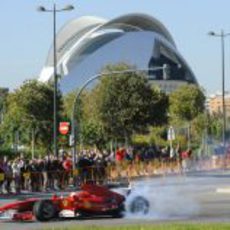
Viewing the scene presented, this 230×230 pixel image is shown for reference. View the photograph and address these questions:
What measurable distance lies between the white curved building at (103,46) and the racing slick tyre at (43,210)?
95.0 meters

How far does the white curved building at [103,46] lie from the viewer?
120312 millimetres

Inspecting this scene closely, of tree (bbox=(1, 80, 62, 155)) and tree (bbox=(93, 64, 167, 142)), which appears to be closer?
tree (bbox=(93, 64, 167, 142))

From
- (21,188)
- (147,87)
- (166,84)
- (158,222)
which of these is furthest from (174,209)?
(166,84)

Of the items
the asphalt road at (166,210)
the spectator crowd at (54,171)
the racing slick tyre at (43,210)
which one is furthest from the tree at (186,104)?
the racing slick tyre at (43,210)

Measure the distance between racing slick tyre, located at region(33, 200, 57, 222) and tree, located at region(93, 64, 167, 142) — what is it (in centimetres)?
4997

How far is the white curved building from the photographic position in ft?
395

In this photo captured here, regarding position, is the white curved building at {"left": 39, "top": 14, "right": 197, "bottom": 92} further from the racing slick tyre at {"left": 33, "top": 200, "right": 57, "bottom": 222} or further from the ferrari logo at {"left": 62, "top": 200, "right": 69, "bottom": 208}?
the racing slick tyre at {"left": 33, "top": 200, "right": 57, "bottom": 222}

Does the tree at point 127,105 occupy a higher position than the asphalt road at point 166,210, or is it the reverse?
the tree at point 127,105

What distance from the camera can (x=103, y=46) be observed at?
12212 centimetres

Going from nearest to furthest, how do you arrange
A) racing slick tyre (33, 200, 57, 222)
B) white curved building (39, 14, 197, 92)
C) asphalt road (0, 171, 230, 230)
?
asphalt road (0, 171, 230, 230) < racing slick tyre (33, 200, 57, 222) < white curved building (39, 14, 197, 92)

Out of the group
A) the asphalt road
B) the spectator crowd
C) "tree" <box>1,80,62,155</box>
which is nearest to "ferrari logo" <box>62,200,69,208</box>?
the asphalt road

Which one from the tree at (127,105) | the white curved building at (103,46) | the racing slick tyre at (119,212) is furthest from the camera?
the white curved building at (103,46)

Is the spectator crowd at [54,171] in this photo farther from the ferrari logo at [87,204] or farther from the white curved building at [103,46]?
the white curved building at [103,46]

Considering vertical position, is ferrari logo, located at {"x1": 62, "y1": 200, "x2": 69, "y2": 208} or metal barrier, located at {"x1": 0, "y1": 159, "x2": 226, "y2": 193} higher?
metal barrier, located at {"x1": 0, "y1": 159, "x2": 226, "y2": 193}
